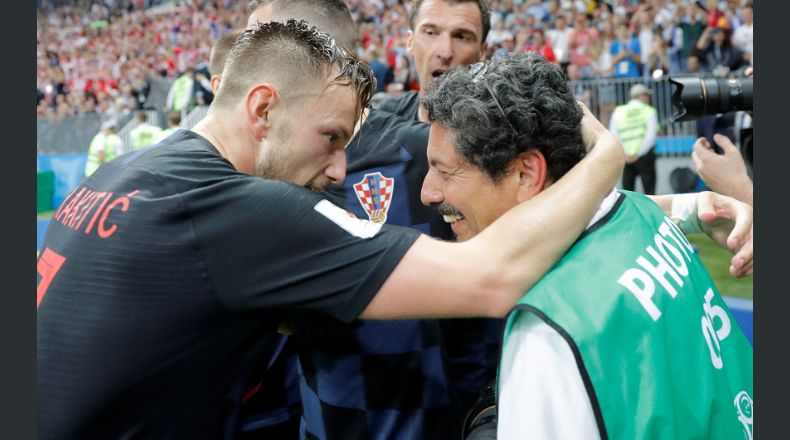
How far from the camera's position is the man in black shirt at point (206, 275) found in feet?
5.53

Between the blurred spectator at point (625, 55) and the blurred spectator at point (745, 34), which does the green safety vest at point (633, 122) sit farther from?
the blurred spectator at point (745, 34)

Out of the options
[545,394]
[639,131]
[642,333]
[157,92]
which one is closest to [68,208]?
[545,394]

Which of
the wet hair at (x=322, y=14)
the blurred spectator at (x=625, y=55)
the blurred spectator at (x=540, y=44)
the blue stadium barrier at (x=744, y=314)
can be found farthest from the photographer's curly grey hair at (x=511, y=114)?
the blurred spectator at (x=540, y=44)

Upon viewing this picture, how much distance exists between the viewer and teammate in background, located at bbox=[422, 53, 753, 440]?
1.46 metres

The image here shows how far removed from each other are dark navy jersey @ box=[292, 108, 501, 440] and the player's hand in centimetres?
79

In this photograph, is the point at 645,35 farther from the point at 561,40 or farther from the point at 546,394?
the point at 546,394

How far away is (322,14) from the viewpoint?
305 cm

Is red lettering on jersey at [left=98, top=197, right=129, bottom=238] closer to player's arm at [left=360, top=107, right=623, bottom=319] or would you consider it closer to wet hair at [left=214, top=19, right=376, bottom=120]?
wet hair at [left=214, top=19, right=376, bottom=120]

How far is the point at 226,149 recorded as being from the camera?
6.77 ft

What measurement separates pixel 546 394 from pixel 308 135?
3.07 feet

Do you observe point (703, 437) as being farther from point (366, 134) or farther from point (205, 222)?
point (366, 134)

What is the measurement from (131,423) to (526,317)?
939 mm

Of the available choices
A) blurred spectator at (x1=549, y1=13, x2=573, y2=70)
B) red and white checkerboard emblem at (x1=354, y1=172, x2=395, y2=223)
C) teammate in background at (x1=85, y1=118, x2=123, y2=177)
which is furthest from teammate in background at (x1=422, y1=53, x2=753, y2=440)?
teammate in background at (x1=85, y1=118, x2=123, y2=177)

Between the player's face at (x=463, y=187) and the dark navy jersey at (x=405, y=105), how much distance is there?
118 cm
